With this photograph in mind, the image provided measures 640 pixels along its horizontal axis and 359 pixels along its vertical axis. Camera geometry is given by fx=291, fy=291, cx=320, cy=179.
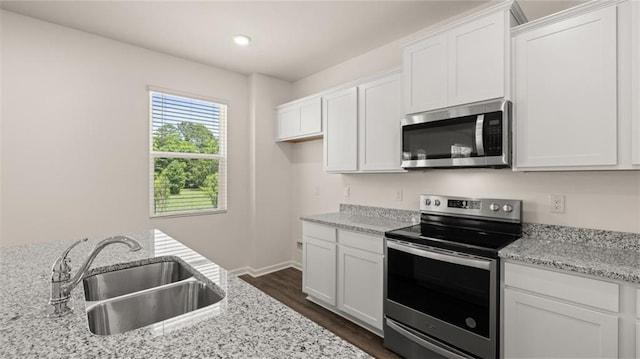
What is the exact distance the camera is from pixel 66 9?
2.46m

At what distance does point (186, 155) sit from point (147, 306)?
2.69m

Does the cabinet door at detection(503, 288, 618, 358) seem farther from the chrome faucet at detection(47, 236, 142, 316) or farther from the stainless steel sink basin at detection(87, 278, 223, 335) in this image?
the chrome faucet at detection(47, 236, 142, 316)

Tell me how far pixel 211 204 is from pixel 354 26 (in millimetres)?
2692

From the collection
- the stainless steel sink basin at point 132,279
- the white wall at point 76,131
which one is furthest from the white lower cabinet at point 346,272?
the white wall at point 76,131

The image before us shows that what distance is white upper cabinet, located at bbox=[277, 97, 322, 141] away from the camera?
3.43 m

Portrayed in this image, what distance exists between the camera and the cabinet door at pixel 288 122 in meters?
3.73

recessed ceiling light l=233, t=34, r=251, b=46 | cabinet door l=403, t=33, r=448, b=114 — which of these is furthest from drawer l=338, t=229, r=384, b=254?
recessed ceiling light l=233, t=34, r=251, b=46

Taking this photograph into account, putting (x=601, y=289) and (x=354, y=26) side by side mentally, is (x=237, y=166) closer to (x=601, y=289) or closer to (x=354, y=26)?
(x=354, y=26)

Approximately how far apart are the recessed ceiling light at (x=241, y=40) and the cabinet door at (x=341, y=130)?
39.1 inches

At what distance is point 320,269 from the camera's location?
9.50ft

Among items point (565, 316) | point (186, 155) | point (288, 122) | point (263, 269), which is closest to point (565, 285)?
point (565, 316)

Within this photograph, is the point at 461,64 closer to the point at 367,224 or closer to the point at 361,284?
the point at 367,224

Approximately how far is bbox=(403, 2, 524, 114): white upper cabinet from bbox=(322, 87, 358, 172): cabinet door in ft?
2.19

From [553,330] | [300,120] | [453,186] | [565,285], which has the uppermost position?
[300,120]
